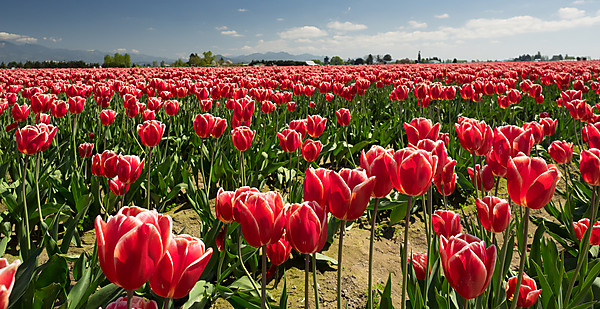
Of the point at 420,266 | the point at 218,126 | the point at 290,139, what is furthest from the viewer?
the point at 218,126

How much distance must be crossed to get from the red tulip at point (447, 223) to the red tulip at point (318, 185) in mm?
826

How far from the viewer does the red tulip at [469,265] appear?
1.13m

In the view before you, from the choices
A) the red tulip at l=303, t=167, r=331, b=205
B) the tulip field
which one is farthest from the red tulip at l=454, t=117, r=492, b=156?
the red tulip at l=303, t=167, r=331, b=205

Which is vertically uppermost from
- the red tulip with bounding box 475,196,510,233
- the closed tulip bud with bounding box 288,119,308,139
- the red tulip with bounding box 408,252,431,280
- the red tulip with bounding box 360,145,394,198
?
the red tulip with bounding box 360,145,394,198

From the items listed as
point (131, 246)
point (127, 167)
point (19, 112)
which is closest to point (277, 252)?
point (131, 246)

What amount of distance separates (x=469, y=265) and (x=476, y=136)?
1.18 m

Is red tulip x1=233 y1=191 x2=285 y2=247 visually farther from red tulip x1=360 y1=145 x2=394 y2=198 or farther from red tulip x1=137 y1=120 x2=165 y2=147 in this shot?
red tulip x1=137 y1=120 x2=165 y2=147

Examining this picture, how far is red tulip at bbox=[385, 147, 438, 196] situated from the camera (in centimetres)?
127

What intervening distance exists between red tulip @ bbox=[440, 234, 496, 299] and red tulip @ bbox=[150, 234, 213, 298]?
753mm

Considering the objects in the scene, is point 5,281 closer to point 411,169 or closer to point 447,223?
point 411,169

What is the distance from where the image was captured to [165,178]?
13.2 ft

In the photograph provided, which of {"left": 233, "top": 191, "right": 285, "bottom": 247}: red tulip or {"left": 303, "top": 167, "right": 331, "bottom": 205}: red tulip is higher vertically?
{"left": 303, "top": 167, "right": 331, "bottom": 205}: red tulip

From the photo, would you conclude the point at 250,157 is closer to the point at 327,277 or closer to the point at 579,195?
the point at 327,277

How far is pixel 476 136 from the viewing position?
2.11m
